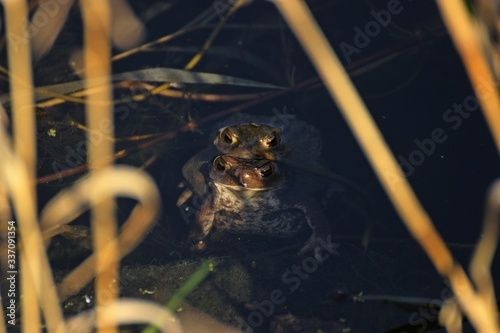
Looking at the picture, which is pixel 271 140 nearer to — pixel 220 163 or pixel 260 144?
pixel 260 144

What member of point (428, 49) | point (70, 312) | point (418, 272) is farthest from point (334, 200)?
point (70, 312)

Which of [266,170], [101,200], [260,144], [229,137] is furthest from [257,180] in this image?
[101,200]

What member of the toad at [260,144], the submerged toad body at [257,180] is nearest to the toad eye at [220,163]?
the submerged toad body at [257,180]

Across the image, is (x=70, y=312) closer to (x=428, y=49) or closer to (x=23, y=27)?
(x=23, y=27)

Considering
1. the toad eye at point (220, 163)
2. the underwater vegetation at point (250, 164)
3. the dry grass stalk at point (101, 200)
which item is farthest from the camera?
the toad eye at point (220, 163)

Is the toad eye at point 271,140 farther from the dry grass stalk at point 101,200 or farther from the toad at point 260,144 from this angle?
the dry grass stalk at point 101,200

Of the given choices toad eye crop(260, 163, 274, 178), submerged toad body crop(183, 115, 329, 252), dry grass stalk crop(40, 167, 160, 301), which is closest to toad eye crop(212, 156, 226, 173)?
submerged toad body crop(183, 115, 329, 252)
